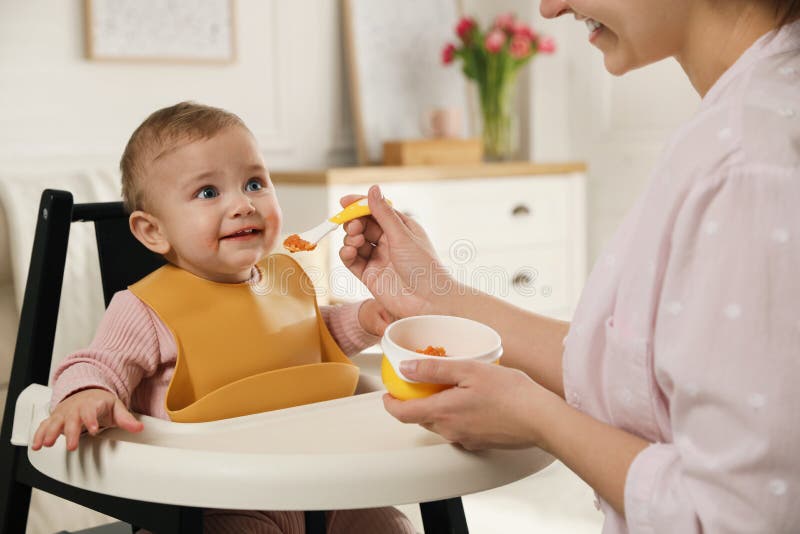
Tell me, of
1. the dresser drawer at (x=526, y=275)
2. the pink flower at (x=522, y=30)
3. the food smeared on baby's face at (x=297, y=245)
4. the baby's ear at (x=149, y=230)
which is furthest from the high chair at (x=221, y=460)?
the pink flower at (x=522, y=30)

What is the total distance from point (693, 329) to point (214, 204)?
65cm

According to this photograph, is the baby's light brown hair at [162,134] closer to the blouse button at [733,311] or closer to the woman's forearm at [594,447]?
→ the woman's forearm at [594,447]

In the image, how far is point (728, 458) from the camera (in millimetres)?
725

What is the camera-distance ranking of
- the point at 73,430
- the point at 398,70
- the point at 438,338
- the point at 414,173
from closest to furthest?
1. the point at 73,430
2. the point at 438,338
3. the point at 414,173
4. the point at 398,70

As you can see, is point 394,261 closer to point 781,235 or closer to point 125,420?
point 125,420

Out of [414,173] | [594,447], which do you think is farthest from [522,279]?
[594,447]

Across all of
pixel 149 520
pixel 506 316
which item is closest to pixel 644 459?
pixel 506 316

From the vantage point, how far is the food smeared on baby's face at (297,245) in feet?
3.81

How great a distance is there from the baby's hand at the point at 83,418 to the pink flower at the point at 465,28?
2866 mm

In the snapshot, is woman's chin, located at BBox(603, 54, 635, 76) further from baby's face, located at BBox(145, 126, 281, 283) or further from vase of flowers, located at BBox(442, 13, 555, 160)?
vase of flowers, located at BBox(442, 13, 555, 160)

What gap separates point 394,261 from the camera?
1.25 meters

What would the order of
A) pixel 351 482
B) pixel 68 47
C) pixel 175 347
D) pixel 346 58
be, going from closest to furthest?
pixel 351 482
pixel 175 347
pixel 68 47
pixel 346 58

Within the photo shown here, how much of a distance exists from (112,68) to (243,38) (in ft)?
1.76

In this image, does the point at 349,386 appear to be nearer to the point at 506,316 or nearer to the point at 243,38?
the point at 506,316
